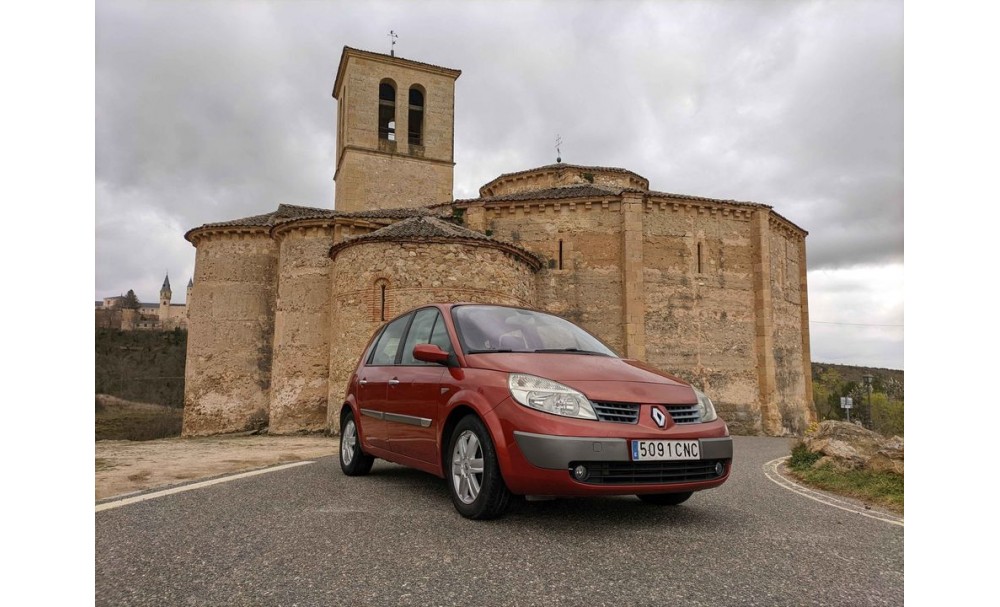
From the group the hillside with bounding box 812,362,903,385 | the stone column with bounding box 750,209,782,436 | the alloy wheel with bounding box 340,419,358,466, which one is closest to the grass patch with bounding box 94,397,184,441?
the stone column with bounding box 750,209,782,436

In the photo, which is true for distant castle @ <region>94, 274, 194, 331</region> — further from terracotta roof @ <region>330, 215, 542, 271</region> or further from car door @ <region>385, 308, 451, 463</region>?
car door @ <region>385, 308, 451, 463</region>

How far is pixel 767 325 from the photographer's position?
60.4 ft

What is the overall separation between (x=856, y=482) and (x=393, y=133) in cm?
2627

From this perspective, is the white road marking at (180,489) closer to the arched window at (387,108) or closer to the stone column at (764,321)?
the stone column at (764,321)

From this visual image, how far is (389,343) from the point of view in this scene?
5.64 meters

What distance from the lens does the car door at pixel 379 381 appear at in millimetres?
5188

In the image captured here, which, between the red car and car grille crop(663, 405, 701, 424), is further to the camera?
car grille crop(663, 405, 701, 424)

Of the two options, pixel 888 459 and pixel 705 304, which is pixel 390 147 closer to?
pixel 705 304

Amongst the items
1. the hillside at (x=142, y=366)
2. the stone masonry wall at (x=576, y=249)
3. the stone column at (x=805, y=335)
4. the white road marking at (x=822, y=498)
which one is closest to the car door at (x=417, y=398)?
the white road marking at (x=822, y=498)

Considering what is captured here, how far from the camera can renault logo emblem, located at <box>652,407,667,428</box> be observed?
362 cm

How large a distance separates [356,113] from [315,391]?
1522 cm

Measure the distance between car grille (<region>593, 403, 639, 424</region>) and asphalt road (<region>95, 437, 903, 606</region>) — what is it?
65 cm

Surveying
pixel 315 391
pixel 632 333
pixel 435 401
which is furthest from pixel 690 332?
pixel 435 401

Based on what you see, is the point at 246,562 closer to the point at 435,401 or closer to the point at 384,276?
the point at 435,401
